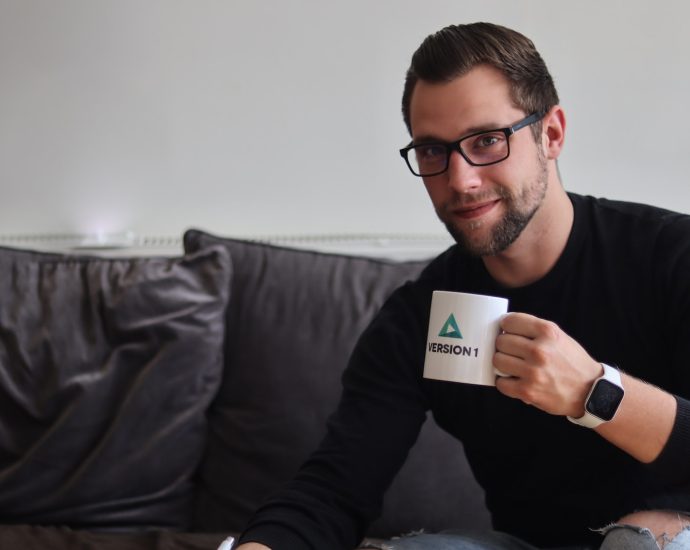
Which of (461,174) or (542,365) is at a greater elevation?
(461,174)

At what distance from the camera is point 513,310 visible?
1.21 meters

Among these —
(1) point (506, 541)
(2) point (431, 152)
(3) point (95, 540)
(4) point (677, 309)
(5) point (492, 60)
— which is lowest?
(3) point (95, 540)

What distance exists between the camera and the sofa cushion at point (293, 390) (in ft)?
5.02

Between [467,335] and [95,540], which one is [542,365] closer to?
[467,335]

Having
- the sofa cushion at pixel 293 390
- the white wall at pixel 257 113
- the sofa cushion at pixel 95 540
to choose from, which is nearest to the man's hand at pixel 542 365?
the sofa cushion at pixel 293 390

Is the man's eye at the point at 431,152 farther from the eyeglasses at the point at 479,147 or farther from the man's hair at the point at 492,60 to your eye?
the man's hair at the point at 492,60

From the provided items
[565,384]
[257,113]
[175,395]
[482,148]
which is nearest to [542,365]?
[565,384]

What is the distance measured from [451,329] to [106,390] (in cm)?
94

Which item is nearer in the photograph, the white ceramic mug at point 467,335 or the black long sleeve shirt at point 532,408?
the white ceramic mug at point 467,335

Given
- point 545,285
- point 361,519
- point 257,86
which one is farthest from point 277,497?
point 257,86

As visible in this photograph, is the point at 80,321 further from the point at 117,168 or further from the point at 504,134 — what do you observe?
the point at 504,134

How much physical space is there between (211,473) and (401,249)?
29.3 inches

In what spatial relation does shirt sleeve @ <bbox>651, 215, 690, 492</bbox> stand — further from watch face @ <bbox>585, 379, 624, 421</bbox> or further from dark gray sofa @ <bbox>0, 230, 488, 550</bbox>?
dark gray sofa @ <bbox>0, 230, 488, 550</bbox>

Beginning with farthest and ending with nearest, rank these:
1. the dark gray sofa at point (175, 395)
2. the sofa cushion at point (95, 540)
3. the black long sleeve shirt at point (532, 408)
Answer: the dark gray sofa at point (175, 395)
the sofa cushion at point (95, 540)
the black long sleeve shirt at point (532, 408)
